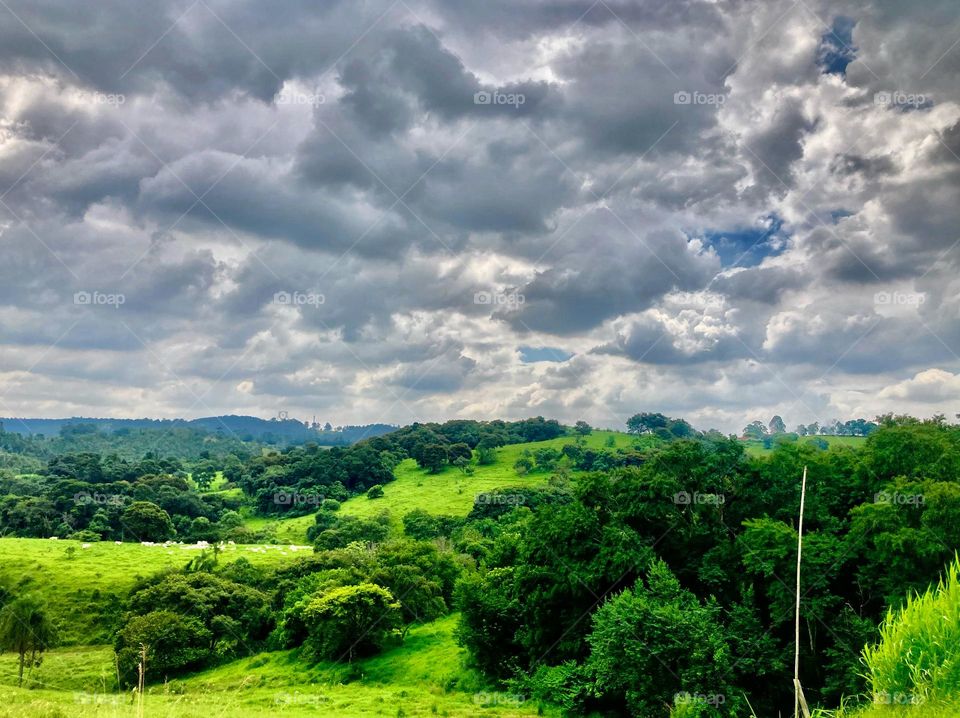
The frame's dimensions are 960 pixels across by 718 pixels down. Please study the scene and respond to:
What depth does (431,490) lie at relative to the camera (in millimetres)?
124062

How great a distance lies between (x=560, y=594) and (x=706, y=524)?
8.30 metres

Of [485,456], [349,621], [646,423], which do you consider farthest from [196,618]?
[646,423]

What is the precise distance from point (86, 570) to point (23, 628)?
27343mm

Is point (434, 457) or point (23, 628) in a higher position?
point (434, 457)

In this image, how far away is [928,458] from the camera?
30609 millimetres

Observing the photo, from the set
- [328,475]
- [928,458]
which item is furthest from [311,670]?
[328,475]

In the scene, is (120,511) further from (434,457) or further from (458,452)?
(458,452)

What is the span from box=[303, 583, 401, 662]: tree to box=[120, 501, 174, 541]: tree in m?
60.4

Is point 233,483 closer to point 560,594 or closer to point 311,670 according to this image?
point 311,670

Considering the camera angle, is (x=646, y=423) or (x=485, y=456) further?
(x=646, y=423)

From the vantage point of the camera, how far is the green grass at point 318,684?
31391 mm

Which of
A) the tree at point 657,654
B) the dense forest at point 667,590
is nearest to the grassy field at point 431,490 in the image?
the dense forest at point 667,590

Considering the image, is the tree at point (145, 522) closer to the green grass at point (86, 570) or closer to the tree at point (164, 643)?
the green grass at point (86, 570)

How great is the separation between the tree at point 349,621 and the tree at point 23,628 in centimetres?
2146
